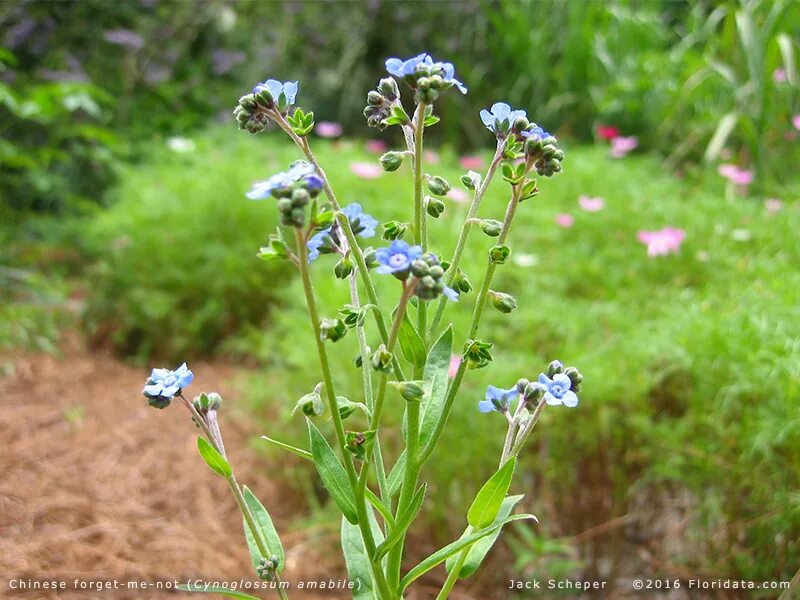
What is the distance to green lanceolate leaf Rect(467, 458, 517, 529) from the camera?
82 centimetres

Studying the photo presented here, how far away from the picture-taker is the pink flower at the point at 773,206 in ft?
8.13

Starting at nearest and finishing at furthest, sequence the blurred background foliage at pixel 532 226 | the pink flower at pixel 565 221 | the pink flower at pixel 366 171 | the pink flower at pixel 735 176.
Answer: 1. the blurred background foliage at pixel 532 226
2. the pink flower at pixel 565 221
3. the pink flower at pixel 735 176
4. the pink flower at pixel 366 171

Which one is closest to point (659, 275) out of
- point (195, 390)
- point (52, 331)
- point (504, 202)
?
point (504, 202)

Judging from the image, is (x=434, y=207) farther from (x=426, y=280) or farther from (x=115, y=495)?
(x=115, y=495)

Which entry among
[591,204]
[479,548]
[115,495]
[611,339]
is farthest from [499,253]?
[591,204]

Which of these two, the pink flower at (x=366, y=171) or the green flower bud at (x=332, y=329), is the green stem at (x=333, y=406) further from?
the pink flower at (x=366, y=171)

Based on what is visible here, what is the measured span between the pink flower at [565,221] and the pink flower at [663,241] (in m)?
0.29

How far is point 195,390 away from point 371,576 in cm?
173

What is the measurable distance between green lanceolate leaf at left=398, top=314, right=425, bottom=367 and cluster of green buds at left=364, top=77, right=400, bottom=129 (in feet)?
0.75

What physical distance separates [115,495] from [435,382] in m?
1.40

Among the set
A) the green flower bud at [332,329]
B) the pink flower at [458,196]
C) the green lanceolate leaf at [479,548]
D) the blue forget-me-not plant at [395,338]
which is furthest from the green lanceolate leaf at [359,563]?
the pink flower at [458,196]

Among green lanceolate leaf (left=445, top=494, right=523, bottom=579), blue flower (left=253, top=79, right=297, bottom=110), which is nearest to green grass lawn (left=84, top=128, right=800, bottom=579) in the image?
green lanceolate leaf (left=445, top=494, right=523, bottom=579)

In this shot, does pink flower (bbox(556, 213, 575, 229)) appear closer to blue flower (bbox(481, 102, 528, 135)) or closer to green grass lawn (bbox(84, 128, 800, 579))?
green grass lawn (bbox(84, 128, 800, 579))

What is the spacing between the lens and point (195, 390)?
2.53m
